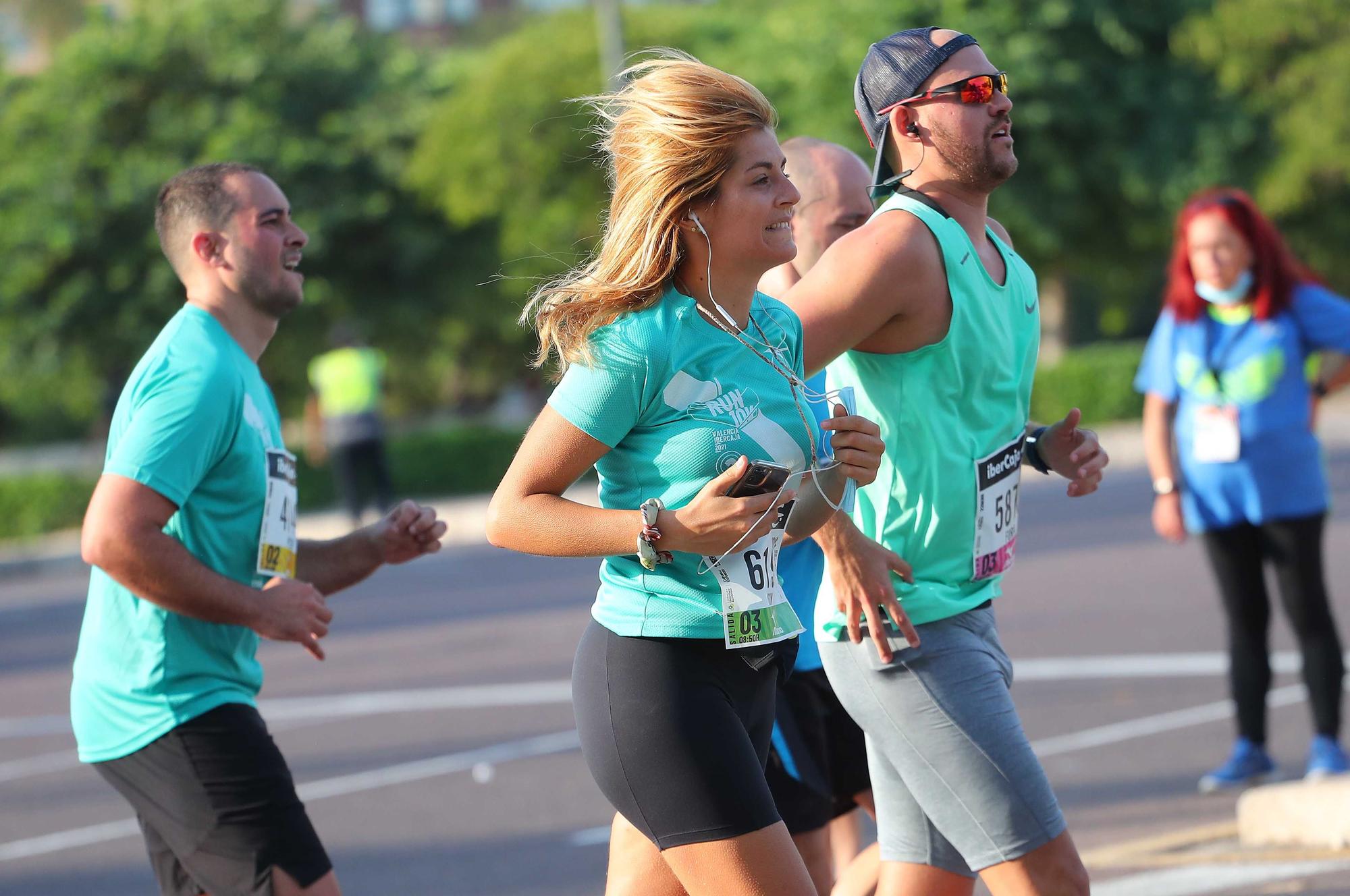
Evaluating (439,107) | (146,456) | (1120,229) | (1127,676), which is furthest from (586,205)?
(146,456)

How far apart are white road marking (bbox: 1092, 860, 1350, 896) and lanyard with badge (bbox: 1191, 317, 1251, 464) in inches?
71.5

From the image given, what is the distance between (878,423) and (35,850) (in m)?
4.67

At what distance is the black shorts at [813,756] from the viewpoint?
4.16 meters

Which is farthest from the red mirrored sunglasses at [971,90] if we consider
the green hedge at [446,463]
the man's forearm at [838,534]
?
the green hedge at [446,463]

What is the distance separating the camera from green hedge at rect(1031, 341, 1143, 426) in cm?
2488

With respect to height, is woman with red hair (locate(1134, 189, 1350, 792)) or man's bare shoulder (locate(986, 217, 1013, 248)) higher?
man's bare shoulder (locate(986, 217, 1013, 248))

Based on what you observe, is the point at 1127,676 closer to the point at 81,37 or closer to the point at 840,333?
the point at 840,333

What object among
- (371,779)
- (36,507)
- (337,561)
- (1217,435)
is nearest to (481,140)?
(36,507)

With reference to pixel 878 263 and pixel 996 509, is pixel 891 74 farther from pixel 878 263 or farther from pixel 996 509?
pixel 996 509

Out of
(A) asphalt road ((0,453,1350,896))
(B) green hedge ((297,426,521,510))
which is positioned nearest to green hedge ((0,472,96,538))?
(B) green hedge ((297,426,521,510))

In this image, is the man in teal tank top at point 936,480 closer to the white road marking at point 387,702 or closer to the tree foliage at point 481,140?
the white road marking at point 387,702

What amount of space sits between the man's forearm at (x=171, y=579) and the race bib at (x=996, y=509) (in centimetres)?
156

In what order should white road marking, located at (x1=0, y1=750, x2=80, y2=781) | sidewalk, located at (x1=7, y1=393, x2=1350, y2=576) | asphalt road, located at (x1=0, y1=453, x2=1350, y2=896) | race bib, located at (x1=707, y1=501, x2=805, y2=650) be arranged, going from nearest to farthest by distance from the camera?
race bib, located at (x1=707, y1=501, x2=805, y2=650) < asphalt road, located at (x1=0, y1=453, x2=1350, y2=896) < white road marking, located at (x1=0, y1=750, x2=80, y2=781) < sidewalk, located at (x1=7, y1=393, x2=1350, y2=576)

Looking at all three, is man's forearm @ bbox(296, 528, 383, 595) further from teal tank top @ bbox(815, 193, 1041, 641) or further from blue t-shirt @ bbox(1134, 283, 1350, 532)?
blue t-shirt @ bbox(1134, 283, 1350, 532)
